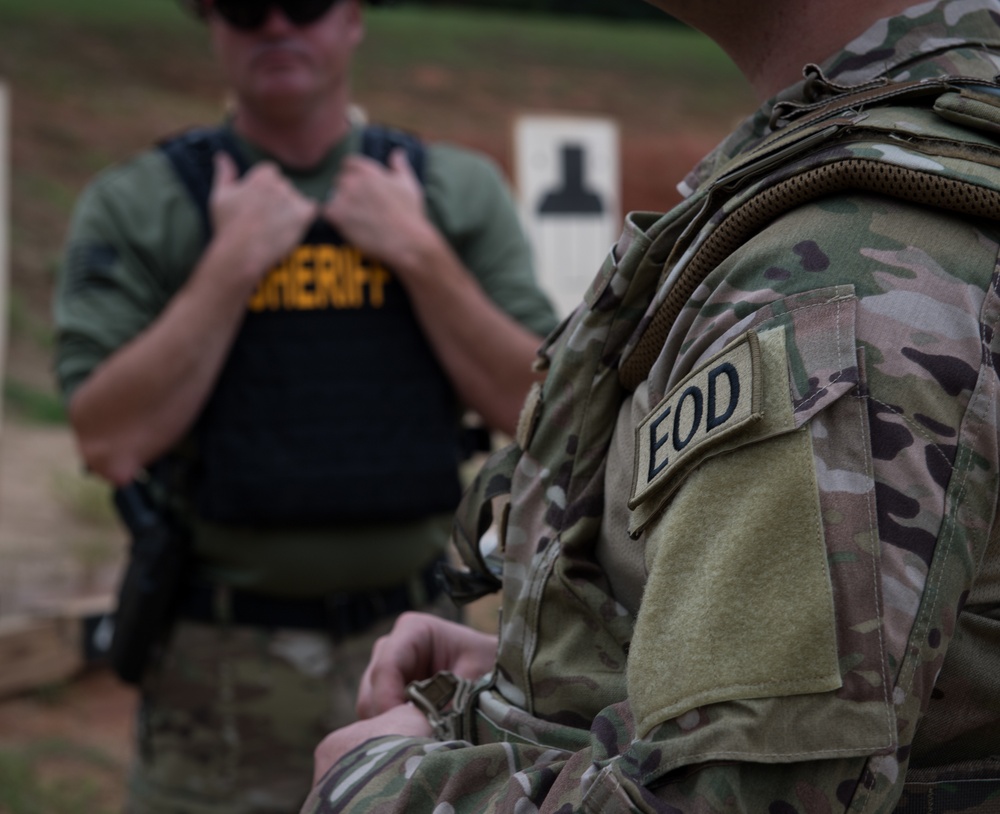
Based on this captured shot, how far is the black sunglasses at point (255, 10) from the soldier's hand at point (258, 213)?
25 centimetres

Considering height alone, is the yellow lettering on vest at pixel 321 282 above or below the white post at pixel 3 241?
above

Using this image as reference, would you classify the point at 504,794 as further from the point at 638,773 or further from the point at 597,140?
the point at 597,140

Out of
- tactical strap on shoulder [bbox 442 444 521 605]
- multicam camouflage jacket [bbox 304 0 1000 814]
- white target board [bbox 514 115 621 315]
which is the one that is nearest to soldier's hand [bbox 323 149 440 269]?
tactical strap on shoulder [bbox 442 444 521 605]

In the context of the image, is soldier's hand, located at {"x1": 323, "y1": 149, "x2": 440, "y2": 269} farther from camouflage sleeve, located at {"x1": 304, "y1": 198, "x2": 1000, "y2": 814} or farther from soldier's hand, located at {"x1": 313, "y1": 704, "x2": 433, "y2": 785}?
camouflage sleeve, located at {"x1": 304, "y1": 198, "x2": 1000, "y2": 814}

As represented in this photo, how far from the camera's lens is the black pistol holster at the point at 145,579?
2.11 m

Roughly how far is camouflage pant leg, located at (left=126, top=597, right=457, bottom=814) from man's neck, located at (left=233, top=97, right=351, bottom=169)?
2.93ft

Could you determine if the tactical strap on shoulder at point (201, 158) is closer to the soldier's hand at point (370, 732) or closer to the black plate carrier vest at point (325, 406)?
the black plate carrier vest at point (325, 406)

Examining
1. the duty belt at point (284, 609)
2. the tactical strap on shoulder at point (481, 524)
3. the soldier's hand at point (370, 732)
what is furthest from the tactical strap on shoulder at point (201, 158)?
the soldier's hand at point (370, 732)

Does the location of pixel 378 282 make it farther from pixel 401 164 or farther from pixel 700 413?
pixel 700 413

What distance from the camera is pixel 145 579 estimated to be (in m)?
2.10

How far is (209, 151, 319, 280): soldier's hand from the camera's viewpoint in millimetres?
2105

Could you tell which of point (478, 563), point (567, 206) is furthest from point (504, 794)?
point (567, 206)

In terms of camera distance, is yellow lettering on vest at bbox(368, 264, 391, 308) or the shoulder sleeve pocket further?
yellow lettering on vest at bbox(368, 264, 391, 308)

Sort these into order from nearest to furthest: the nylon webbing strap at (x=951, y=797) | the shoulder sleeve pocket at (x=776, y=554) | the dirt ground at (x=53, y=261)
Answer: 1. the shoulder sleeve pocket at (x=776, y=554)
2. the nylon webbing strap at (x=951, y=797)
3. the dirt ground at (x=53, y=261)
